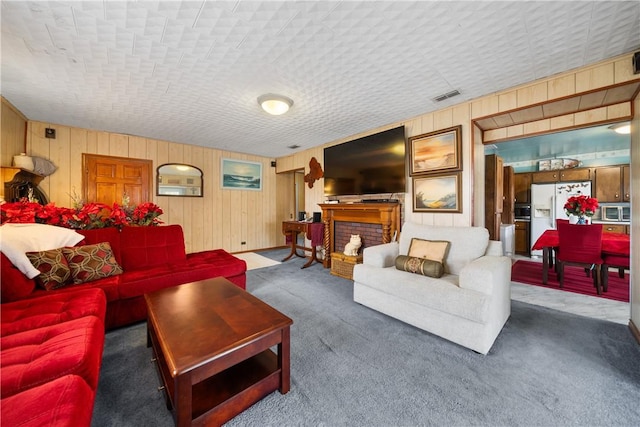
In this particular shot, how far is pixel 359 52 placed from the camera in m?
1.97

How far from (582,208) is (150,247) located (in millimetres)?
5605

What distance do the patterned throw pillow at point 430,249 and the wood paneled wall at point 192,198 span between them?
420 centimetres

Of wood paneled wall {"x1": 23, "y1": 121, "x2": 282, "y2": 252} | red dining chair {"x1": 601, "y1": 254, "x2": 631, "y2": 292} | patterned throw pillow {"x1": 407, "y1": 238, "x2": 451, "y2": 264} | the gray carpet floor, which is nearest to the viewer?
the gray carpet floor

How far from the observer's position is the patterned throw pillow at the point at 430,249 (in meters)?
2.34

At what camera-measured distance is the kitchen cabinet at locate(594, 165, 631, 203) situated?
4.54m

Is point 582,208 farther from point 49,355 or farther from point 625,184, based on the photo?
point 49,355

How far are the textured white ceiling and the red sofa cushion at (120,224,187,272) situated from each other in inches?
62.3

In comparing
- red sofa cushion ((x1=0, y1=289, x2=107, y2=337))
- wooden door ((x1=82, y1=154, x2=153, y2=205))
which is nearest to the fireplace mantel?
red sofa cushion ((x1=0, y1=289, x2=107, y2=337))

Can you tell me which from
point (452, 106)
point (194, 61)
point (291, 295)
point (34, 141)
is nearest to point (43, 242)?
point (194, 61)

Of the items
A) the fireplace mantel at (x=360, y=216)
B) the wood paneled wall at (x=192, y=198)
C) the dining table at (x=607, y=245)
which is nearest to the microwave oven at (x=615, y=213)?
the dining table at (x=607, y=245)

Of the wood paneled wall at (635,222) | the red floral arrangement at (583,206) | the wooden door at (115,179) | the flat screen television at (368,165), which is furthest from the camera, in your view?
the wooden door at (115,179)

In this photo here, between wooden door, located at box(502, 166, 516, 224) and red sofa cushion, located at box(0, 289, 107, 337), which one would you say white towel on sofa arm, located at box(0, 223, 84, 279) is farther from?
wooden door, located at box(502, 166, 516, 224)

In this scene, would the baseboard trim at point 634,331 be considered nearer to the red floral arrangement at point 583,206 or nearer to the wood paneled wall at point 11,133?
the red floral arrangement at point 583,206

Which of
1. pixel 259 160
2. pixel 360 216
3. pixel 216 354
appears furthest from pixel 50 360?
pixel 259 160
